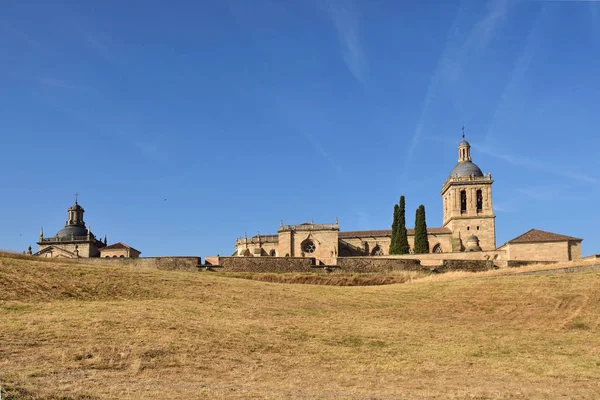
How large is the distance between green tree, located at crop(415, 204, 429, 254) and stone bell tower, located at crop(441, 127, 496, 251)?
6.92 meters

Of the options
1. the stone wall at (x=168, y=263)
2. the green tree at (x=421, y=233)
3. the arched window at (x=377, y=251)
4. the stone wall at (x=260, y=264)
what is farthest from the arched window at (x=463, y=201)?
the stone wall at (x=168, y=263)

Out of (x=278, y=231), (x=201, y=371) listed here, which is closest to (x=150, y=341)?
(x=201, y=371)

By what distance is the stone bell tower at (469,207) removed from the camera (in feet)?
249

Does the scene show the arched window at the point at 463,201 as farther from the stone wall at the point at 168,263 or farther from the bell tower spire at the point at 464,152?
the stone wall at the point at 168,263

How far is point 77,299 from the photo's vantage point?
24.9 meters

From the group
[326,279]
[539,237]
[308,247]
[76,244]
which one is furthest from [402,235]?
[76,244]

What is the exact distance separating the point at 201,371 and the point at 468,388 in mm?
6701

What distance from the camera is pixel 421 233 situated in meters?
67.9

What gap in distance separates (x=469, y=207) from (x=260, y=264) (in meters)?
41.3

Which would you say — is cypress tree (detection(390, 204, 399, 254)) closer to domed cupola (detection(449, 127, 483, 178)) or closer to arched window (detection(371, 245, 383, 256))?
arched window (detection(371, 245, 383, 256))

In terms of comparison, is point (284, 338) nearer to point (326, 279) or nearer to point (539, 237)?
point (326, 279)

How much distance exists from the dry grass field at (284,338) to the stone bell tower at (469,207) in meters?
43.5

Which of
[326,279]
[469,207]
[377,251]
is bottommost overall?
[326,279]

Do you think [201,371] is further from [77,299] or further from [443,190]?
[443,190]
